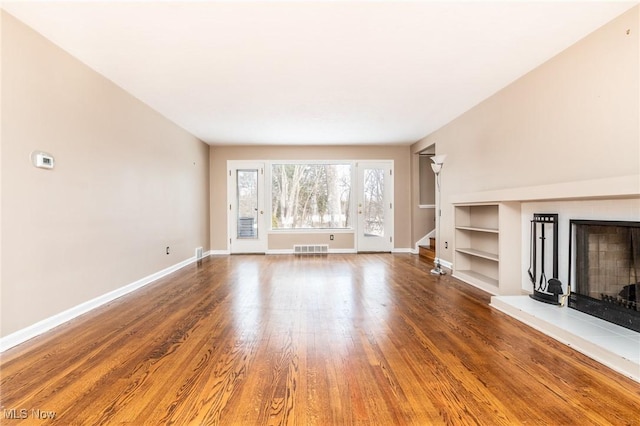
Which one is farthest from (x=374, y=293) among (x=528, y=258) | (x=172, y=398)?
(x=172, y=398)

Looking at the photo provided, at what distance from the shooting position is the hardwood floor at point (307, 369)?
4.70ft

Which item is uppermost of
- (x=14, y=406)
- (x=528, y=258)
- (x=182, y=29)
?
(x=182, y=29)

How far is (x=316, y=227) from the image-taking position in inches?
273

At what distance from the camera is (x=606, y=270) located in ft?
7.89

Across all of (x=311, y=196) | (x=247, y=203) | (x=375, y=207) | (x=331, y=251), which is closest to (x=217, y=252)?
(x=247, y=203)

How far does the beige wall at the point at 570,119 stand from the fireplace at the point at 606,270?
46cm

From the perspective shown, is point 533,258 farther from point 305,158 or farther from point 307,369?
point 305,158

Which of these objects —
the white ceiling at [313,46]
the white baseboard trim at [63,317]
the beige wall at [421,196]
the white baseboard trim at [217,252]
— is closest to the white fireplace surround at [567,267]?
the white ceiling at [313,46]

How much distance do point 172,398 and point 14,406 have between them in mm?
771

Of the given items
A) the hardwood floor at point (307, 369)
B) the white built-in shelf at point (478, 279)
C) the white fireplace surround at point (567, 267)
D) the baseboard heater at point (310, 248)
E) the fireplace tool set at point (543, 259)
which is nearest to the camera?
the hardwood floor at point (307, 369)

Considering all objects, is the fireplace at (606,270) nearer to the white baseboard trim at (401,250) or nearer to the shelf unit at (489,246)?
the shelf unit at (489,246)

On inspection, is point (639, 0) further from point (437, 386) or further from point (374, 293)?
point (374, 293)

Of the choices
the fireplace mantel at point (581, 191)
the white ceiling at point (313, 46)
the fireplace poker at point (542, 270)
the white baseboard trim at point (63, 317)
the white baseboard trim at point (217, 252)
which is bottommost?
the white baseboard trim at point (63, 317)

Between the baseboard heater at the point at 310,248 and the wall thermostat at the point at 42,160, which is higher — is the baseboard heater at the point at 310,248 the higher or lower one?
the lower one
